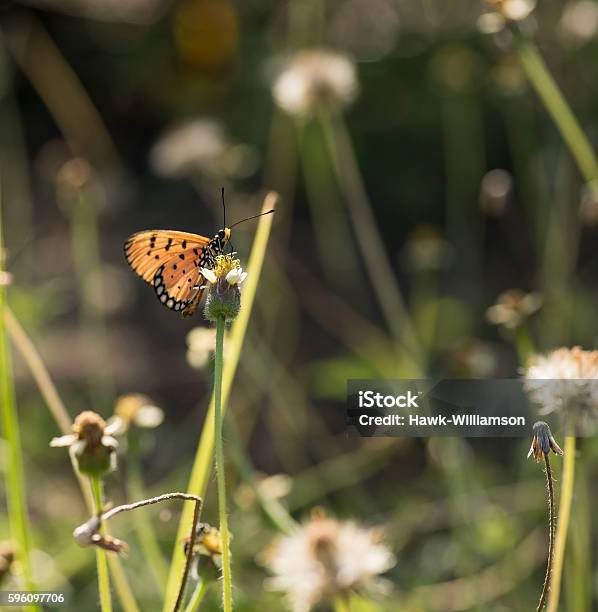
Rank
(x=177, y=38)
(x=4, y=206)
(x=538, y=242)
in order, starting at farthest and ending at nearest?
(x=177, y=38) < (x=4, y=206) < (x=538, y=242)

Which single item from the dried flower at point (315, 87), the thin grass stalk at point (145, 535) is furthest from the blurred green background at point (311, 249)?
the dried flower at point (315, 87)

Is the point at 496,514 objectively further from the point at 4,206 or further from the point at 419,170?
the point at 4,206

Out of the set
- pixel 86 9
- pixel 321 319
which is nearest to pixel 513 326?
pixel 321 319

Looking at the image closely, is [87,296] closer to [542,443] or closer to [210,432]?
[210,432]

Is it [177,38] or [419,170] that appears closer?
[419,170]

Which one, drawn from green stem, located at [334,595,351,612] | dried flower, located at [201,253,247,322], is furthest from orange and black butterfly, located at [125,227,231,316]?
green stem, located at [334,595,351,612]
